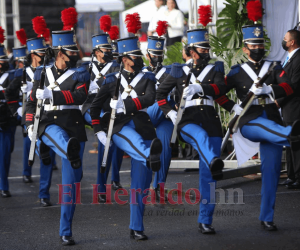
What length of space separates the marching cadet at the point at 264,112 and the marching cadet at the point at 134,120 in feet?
3.14

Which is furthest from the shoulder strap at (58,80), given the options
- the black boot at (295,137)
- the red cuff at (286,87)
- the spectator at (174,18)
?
the spectator at (174,18)

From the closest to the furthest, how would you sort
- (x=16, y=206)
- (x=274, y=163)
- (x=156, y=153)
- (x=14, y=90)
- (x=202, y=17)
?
(x=156, y=153)
(x=274, y=163)
(x=202, y=17)
(x=16, y=206)
(x=14, y=90)

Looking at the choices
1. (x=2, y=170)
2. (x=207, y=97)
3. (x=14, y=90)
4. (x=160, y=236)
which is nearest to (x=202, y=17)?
(x=207, y=97)

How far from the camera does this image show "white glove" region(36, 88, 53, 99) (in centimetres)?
678

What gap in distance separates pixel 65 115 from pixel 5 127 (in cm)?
306

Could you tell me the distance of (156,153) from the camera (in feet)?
21.1

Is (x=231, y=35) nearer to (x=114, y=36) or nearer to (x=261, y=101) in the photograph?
(x=114, y=36)

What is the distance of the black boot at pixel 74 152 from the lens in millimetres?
6591

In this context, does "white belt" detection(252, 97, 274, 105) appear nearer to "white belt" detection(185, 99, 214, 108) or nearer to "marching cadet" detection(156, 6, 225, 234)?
"marching cadet" detection(156, 6, 225, 234)

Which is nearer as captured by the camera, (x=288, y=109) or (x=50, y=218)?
(x=50, y=218)

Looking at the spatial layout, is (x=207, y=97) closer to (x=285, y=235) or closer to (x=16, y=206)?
(x=285, y=235)

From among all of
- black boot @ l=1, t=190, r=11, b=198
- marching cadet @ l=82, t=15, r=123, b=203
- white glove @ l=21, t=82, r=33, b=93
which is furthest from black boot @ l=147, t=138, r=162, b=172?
black boot @ l=1, t=190, r=11, b=198

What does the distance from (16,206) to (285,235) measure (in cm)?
379

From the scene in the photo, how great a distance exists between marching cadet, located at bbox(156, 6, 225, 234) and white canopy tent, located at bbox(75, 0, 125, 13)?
13.6 metres
